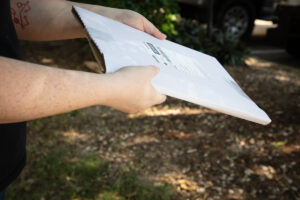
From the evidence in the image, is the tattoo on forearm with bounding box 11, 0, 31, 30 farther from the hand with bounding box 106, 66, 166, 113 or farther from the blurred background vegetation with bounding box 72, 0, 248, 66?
the blurred background vegetation with bounding box 72, 0, 248, 66

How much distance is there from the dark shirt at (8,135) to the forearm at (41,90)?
284mm

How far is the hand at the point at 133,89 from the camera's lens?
88 cm

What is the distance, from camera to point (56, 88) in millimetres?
813

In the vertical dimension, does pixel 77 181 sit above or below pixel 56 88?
below

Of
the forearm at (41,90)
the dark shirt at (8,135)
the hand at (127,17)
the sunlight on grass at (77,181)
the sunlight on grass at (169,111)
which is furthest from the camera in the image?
the sunlight on grass at (169,111)

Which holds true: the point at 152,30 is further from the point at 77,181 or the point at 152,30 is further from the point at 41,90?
the point at 77,181

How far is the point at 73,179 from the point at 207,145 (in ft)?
4.52

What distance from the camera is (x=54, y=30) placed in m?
1.32

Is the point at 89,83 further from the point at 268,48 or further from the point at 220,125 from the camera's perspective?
the point at 268,48

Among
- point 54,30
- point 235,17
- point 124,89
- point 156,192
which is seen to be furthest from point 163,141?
point 235,17

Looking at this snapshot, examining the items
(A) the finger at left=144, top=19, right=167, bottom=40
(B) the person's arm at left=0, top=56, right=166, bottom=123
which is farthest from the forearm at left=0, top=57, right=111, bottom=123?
(A) the finger at left=144, top=19, right=167, bottom=40

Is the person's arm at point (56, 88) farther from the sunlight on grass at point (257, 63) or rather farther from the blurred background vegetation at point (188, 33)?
the sunlight on grass at point (257, 63)

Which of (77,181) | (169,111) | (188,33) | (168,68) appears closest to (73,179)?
(77,181)

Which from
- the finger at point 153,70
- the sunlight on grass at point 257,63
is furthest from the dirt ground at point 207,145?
the finger at point 153,70
